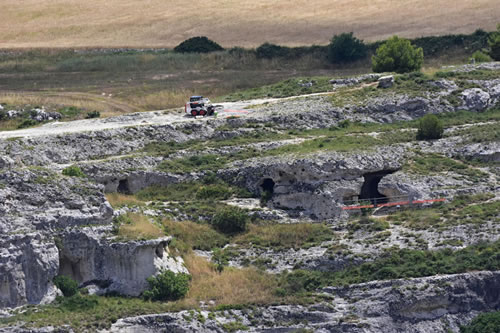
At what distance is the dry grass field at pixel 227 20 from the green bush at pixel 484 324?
62.3 meters

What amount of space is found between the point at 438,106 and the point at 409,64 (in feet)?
36.4

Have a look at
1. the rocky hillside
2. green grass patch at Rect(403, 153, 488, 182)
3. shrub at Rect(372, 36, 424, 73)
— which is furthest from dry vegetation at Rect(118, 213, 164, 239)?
shrub at Rect(372, 36, 424, 73)

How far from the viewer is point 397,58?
10550 cm

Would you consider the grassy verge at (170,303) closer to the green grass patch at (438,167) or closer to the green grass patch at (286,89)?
the green grass patch at (438,167)

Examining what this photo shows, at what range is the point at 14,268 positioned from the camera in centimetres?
6794

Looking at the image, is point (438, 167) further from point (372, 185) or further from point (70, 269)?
point (70, 269)

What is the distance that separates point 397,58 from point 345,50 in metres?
17.7

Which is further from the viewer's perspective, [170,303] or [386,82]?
[386,82]

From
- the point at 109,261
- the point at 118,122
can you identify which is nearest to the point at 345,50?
the point at 118,122

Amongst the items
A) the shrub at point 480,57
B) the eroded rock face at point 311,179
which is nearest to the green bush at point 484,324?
the eroded rock face at point 311,179

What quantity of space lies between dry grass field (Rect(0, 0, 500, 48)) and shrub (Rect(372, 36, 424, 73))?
76.9ft

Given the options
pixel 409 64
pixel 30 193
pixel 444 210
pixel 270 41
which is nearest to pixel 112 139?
pixel 30 193

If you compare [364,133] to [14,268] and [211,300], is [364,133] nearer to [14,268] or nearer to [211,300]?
[211,300]

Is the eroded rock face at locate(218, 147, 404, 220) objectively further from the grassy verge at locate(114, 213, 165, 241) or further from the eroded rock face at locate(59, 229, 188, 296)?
the eroded rock face at locate(59, 229, 188, 296)
